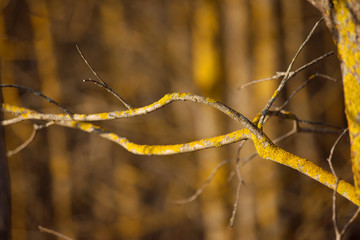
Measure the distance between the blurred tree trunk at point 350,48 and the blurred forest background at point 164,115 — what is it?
2.03m

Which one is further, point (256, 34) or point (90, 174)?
point (90, 174)

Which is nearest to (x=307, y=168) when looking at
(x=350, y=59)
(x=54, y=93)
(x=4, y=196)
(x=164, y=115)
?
(x=350, y=59)

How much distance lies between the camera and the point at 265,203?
4.25 meters

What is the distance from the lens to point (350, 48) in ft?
3.24

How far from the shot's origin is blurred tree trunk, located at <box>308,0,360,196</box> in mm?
973

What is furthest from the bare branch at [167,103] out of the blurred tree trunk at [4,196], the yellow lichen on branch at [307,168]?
the blurred tree trunk at [4,196]

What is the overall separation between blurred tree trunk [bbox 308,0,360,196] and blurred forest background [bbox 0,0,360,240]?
2.03 metres

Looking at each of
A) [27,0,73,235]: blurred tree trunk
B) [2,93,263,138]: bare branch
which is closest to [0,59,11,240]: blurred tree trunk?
[2,93,263,138]: bare branch

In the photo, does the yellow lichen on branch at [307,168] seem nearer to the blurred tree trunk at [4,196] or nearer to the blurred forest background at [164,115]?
the blurred tree trunk at [4,196]

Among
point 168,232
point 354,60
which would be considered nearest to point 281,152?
point 354,60

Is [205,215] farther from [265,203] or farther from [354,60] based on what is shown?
[354,60]

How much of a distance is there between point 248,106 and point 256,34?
89 cm

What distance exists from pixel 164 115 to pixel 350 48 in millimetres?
7069

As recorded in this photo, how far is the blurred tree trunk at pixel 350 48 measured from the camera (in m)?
0.97
